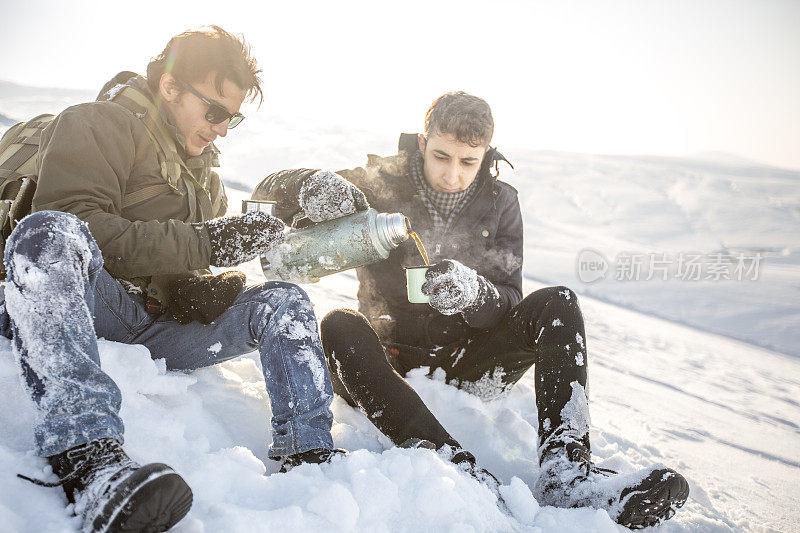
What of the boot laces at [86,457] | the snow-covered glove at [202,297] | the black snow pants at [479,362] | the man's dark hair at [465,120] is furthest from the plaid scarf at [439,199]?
the boot laces at [86,457]

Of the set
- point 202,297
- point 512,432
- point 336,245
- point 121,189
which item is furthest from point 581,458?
point 121,189

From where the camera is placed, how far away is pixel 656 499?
57.9 inches

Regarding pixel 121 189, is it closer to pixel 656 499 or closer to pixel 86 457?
pixel 86 457

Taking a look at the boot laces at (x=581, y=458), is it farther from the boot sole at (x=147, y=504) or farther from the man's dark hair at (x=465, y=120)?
the man's dark hair at (x=465, y=120)

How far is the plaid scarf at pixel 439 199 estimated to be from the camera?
8.18ft

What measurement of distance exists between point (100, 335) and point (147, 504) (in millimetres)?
951

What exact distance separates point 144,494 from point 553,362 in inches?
56.4

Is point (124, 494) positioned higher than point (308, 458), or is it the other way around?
point (124, 494)

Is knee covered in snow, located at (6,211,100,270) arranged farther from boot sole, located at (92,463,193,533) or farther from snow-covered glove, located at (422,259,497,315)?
snow-covered glove, located at (422,259,497,315)

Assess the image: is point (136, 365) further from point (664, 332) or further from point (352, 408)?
point (664, 332)

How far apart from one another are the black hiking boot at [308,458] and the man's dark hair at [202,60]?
1.42m

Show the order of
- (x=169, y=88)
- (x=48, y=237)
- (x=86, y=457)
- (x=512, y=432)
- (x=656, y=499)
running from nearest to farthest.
→ (x=86, y=457), (x=48, y=237), (x=656, y=499), (x=169, y=88), (x=512, y=432)

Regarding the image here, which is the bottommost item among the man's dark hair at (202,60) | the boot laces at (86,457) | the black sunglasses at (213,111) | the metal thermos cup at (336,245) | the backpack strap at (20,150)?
the boot laces at (86,457)

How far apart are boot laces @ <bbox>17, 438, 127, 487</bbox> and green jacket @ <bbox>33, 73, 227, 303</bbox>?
65 cm
